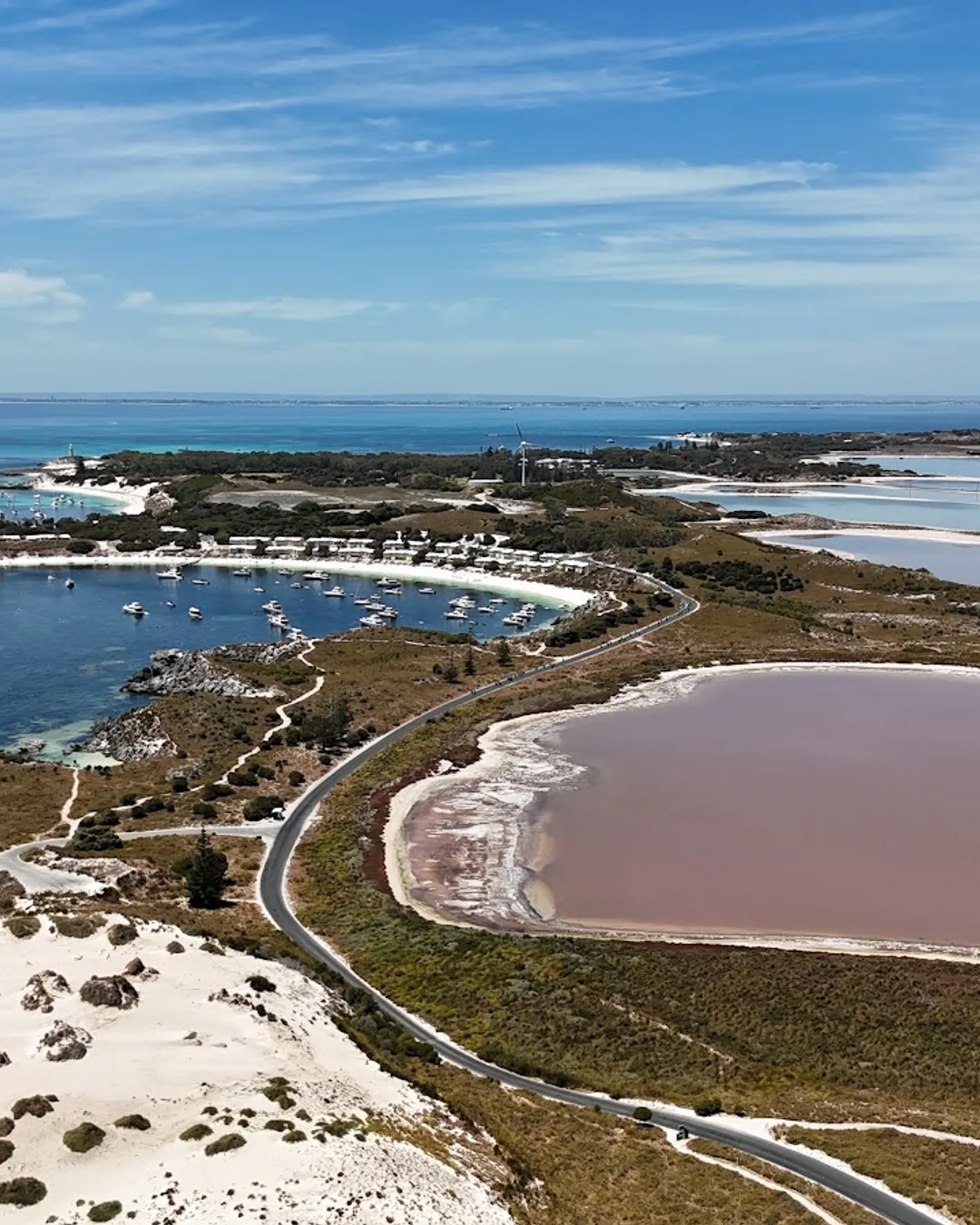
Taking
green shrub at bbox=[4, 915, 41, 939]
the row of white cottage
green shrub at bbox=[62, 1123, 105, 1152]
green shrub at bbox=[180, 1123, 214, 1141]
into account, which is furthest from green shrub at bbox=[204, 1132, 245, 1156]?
the row of white cottage

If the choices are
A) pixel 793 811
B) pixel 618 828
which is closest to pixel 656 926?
pixel 618 828

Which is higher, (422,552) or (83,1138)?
(422,552)

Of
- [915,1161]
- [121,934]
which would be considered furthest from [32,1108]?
[915,1161]

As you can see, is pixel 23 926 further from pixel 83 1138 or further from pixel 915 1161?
pixel 915 1161

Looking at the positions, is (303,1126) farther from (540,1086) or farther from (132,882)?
(132,882)

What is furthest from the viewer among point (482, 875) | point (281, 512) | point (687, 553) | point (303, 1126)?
point (281, 512)

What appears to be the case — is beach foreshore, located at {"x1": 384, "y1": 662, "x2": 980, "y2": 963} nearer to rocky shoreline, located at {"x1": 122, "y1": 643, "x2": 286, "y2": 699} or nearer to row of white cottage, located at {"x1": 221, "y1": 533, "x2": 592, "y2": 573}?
rocky shoreline, located at {"x1": 122, "y1": 643, "x2": 286, "y2": 699}
